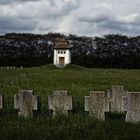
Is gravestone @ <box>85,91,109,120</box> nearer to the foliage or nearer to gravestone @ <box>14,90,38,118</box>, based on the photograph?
gravestone @ <box>14,90,38,118</box>

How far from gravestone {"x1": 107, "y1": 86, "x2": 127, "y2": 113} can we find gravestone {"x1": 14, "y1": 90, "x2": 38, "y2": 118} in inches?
105

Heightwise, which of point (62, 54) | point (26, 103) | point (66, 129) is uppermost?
point (62, 54)

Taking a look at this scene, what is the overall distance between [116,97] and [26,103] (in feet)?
10.5

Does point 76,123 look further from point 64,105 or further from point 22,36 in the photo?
point 22,36

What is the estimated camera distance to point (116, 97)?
590 inches

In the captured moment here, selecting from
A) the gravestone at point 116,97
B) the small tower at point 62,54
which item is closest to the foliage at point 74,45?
the small tower at point 62,54

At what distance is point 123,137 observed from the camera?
10.1m

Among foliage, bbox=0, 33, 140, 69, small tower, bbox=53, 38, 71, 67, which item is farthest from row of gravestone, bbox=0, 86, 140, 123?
foliage, bbox=0, 33, 140, 69

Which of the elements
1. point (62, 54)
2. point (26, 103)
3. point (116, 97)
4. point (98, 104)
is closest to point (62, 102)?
point (26, 103)

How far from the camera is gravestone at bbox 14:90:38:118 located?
13039 mm

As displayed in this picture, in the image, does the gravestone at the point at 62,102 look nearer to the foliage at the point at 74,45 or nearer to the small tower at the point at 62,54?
the small tower at the point at 62,54

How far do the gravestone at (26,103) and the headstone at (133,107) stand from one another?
2.55m

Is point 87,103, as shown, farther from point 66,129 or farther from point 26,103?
point 66,129

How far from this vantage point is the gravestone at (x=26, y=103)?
1304 cm
